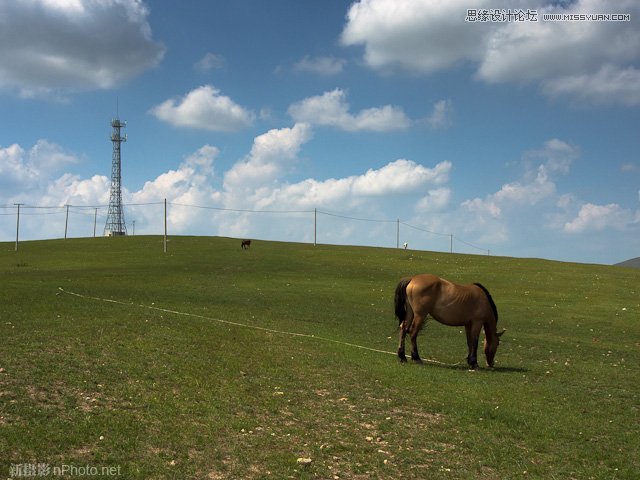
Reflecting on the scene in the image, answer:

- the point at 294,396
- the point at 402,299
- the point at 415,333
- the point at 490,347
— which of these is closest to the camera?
the point at 294,396

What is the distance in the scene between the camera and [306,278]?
130 feet

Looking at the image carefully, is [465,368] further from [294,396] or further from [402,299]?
[294,396]

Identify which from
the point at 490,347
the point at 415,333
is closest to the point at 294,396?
the point at 415,333

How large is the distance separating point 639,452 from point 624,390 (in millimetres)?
4618

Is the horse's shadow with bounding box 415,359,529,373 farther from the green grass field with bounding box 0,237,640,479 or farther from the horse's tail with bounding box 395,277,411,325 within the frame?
the horse's tail with bounding box 395,277,411,325

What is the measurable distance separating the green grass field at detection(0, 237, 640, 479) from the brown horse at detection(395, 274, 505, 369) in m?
0.84

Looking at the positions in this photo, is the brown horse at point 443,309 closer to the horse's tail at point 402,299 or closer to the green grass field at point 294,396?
the horse's tail at point 402,299

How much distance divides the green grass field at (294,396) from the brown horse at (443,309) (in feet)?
2.75

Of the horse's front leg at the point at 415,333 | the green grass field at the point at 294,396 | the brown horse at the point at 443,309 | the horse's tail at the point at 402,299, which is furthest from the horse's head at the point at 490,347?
the horse's tail at the point at 402,299

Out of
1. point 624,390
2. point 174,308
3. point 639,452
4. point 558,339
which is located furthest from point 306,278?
point 639,452

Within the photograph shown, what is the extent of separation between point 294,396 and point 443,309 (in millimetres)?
5898

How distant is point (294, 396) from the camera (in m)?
10.4

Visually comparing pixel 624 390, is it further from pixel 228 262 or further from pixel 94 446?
pixel 228 262

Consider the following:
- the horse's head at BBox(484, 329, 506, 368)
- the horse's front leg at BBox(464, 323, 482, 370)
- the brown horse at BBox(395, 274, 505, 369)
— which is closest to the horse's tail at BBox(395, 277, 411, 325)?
the brown horse at BBox(395, 274, 505, 369)
